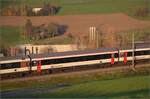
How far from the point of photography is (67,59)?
26469mm

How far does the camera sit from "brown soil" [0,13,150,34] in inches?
1956

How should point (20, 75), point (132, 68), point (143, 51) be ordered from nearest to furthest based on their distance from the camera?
1. point (20, 75)
2. point (132, 68)
3. point (143, 51)

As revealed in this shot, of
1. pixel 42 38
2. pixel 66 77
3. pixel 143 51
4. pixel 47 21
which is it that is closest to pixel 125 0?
pixel 47 21

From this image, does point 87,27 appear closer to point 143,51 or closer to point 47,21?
point 47,21

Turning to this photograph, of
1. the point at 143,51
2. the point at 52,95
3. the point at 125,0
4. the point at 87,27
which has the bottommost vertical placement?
the point at 52,95

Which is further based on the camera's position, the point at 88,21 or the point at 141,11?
the point at 141,11

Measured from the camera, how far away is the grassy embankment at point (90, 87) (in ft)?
59.7

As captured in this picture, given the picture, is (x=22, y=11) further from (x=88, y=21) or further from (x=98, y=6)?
(x=98, y=6)

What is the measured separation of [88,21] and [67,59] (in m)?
29.7

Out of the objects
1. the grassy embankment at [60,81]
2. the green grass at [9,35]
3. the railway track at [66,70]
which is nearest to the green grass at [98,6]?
the green grass at [9,35]

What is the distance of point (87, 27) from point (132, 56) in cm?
2314

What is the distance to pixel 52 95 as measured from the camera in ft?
60.8

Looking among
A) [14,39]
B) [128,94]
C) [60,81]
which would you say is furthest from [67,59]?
[14,39]

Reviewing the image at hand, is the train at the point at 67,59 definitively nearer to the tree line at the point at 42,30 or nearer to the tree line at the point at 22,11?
the tree line at the point at 42,30
